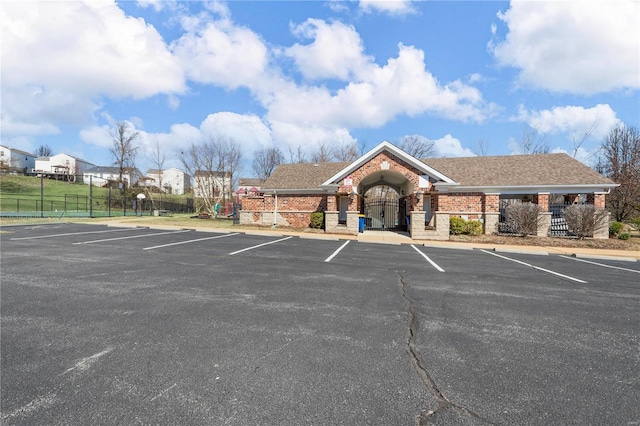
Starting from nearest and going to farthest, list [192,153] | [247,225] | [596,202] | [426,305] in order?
1. [426,305]
2. [596,202]
3. [247,225]
4. [192,153]

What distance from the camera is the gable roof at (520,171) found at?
713 inches

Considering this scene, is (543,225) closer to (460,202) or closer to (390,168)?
(460,202)

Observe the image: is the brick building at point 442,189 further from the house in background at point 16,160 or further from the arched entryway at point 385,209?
the house in background at point 16,160

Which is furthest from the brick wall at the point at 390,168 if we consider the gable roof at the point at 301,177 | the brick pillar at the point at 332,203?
the gable roof at the point at 301,177

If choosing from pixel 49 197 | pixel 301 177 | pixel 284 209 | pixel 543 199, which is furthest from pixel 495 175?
pixel 49 197

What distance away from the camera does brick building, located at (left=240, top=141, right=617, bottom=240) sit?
17.6 metres

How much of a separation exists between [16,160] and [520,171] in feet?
341

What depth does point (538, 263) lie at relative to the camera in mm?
9656

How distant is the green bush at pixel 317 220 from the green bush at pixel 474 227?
9.42 meters

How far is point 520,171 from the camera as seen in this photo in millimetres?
19797

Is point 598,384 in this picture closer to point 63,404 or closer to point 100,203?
point 63,404

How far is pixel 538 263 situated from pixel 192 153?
1356 inches

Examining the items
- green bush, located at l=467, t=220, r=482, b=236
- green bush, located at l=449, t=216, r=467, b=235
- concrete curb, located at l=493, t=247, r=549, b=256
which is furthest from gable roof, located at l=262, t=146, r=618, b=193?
concrete curb, located at l=493, t=247, r=549, b=256

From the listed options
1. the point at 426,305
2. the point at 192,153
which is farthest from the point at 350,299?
the point at 192,153
